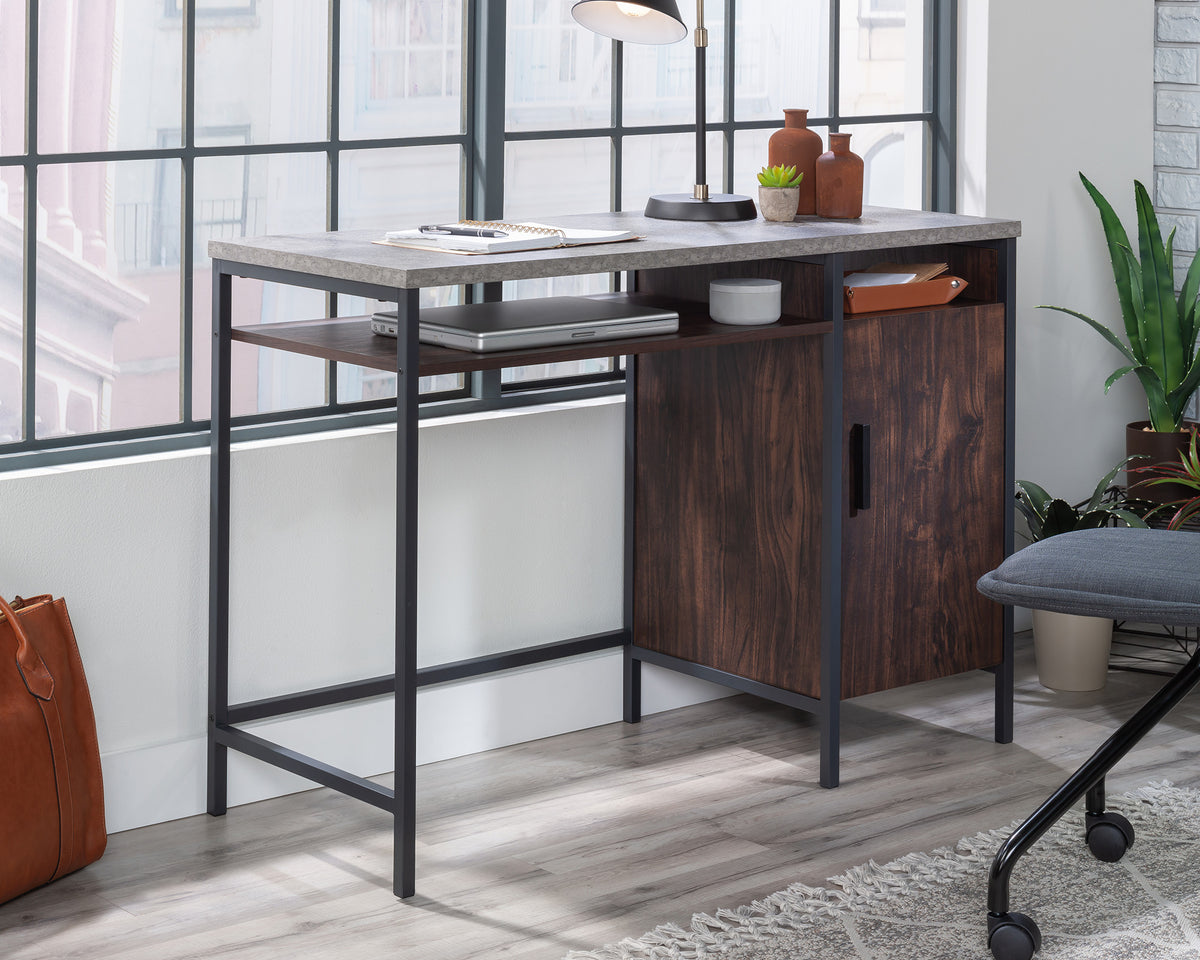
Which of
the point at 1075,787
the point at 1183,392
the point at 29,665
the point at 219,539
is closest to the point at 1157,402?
the point at 1183,392

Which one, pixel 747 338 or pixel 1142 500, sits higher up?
pixel 747 338

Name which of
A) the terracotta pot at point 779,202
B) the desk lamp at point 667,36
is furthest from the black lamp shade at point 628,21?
the terracotta pot at point 779,202

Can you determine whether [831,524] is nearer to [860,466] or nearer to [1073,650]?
[860,466]

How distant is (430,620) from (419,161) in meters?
0.92

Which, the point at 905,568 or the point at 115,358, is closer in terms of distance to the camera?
the point at 115,358

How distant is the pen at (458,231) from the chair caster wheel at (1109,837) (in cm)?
144

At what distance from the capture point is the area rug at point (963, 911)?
8.55ft

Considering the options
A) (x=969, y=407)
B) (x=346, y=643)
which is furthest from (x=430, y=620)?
(x=969, y=407)

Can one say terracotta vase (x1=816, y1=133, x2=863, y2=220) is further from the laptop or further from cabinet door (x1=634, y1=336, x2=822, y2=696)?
the laptop

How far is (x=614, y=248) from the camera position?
290cm

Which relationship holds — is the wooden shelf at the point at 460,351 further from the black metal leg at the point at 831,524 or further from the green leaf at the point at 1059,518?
the green leaf at the point at 1059,518

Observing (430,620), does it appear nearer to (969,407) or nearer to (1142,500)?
(969,407)

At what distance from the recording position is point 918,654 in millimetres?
3445

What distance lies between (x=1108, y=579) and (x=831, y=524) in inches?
29.5
